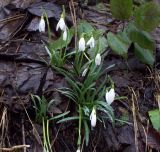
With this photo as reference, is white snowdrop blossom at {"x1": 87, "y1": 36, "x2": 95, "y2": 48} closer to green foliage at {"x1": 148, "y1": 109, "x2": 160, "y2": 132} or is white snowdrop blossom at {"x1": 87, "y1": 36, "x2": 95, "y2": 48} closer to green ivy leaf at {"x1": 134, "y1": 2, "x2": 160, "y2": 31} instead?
green ivy leaf at {"x1": 134, "y1": 2, "x2": 160, "y2": 31}

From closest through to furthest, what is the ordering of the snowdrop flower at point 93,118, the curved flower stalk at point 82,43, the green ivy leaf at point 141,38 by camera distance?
the snowdrop flower at point 93,118 → the curved flower stalk at point 82,43 → the green ivy leaf at point 141,38

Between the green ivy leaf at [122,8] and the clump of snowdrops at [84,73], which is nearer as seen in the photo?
the clump of snowdrops at [84,73]

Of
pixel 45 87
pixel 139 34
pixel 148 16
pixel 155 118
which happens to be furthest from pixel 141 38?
pixel 45 87

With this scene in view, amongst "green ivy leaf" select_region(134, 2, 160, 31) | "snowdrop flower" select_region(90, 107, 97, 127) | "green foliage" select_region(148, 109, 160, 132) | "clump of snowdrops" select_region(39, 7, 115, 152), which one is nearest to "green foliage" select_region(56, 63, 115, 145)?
"clump of snowdrops" select_region(39, 7, 115, 152)

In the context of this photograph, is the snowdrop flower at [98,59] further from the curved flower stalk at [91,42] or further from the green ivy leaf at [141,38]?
the green ivy leaf at [141,38]

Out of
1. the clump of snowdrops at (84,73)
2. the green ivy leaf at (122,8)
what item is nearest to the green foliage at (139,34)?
the green ivy leaf at (122,8)
